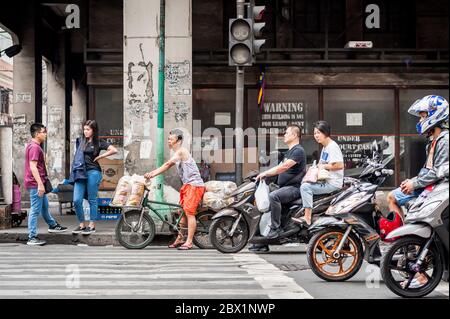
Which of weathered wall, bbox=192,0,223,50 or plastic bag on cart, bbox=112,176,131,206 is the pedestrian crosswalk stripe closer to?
plastic bag on cart, bbox=112,176,131,206

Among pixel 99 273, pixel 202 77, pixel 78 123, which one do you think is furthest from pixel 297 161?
pixel 78 123

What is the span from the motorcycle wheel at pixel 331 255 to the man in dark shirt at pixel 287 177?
252cm

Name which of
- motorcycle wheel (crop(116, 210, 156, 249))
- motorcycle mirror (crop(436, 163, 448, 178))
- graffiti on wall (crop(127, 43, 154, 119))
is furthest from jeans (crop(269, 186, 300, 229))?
graffiti on wall (crop(127, 43, 154, 119))

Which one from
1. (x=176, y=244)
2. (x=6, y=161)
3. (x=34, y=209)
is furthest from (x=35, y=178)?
(x=176, y=244)

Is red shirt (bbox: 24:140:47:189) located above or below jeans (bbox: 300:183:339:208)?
above

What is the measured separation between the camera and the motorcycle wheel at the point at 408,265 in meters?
6.28

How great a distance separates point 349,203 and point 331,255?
1.88ft

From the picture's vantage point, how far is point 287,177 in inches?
405

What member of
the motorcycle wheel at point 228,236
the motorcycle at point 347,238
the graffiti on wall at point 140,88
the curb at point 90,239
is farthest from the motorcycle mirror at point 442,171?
the graffiti on wall at point 140,88

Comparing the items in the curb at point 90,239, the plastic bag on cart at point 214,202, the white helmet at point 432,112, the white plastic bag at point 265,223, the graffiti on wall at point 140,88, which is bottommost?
the curb at point 90,239

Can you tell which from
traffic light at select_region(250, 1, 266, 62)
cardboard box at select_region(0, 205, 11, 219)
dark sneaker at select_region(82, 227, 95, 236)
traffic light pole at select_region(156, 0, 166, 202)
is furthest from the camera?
traffic light pole at select_region(156, 0, 166, 202)

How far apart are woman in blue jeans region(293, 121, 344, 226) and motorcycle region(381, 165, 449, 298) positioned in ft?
9.77

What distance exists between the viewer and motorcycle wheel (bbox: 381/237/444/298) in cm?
628

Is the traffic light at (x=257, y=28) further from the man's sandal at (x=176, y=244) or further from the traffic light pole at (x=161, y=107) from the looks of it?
the man's sandal at (x=176, y=244)
